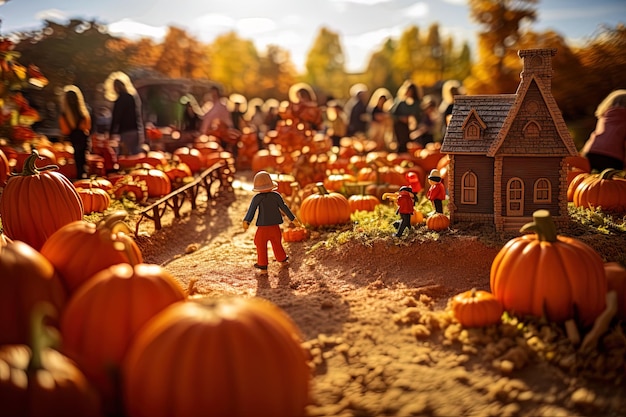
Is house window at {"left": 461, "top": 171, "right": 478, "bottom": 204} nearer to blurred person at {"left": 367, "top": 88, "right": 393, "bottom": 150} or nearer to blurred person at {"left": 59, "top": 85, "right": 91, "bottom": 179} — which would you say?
blurred person at {"left": 59, "top": 85, "right": 91, "bottom": 179}

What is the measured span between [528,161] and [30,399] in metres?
5.92

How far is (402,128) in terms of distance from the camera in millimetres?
14000

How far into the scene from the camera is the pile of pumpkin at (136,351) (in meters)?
2.68

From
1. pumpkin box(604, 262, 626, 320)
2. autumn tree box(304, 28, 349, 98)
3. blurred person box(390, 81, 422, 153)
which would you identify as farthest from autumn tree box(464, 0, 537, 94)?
autumn tree box(304, 28, 349, 98)

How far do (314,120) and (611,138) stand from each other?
5606 mm

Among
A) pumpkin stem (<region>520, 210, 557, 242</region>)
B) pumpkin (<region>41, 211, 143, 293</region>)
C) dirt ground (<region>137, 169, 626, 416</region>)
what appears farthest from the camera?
pumpkin stem (<region>520, 210, 557, 242</region>)

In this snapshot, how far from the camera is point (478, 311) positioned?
176 inches

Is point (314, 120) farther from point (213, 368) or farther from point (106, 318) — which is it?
point (213, 368)

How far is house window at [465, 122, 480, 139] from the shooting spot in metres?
7.03

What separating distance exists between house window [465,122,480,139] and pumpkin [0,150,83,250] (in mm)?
4780

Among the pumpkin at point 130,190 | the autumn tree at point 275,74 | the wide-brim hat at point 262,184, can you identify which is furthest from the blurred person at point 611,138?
the autumn tree at point 275,74

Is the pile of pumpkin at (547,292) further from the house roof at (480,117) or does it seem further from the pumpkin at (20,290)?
the pumpkin at (20,290)

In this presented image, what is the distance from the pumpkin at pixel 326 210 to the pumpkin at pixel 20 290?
483 centimetres

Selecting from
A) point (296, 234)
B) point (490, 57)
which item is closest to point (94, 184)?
point (296, 234)
